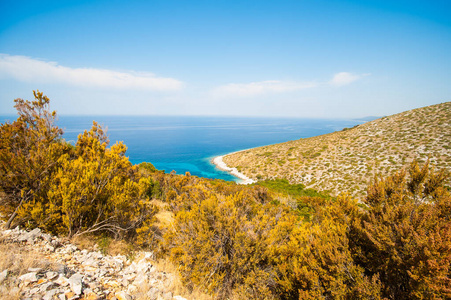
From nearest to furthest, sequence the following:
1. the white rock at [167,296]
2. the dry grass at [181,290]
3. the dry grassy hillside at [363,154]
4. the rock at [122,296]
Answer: the rock at [122,296], the white rock at [167,296], the dry grass at [181,290], the dry grassy hillside at [363,154]

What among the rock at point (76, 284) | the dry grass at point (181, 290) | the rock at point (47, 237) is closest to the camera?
the rock at point (76, 284)

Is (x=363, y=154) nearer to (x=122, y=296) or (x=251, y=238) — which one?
(x=251, y=238)

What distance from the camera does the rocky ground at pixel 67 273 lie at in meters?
2.71

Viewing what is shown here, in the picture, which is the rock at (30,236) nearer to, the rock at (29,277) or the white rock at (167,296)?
the rock at (29,277)

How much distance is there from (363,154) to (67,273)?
108ft

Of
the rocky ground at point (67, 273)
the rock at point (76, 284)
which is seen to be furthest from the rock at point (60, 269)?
the rock at point (76, 284)

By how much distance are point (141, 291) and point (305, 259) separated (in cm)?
306

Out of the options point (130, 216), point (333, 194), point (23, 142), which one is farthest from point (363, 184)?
point (23, 142)

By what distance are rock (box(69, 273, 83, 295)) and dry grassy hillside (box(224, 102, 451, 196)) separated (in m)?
22.3

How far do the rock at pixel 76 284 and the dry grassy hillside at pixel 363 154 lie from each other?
22.3 metres

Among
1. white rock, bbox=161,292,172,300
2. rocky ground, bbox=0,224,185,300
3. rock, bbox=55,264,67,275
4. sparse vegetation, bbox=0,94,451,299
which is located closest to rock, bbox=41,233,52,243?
rocky ground, bbox=0,224,185,300

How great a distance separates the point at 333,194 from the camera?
2108cm

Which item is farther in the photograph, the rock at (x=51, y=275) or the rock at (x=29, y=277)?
the rock at (x=51, y=275)

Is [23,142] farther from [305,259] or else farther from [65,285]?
[305,259]
